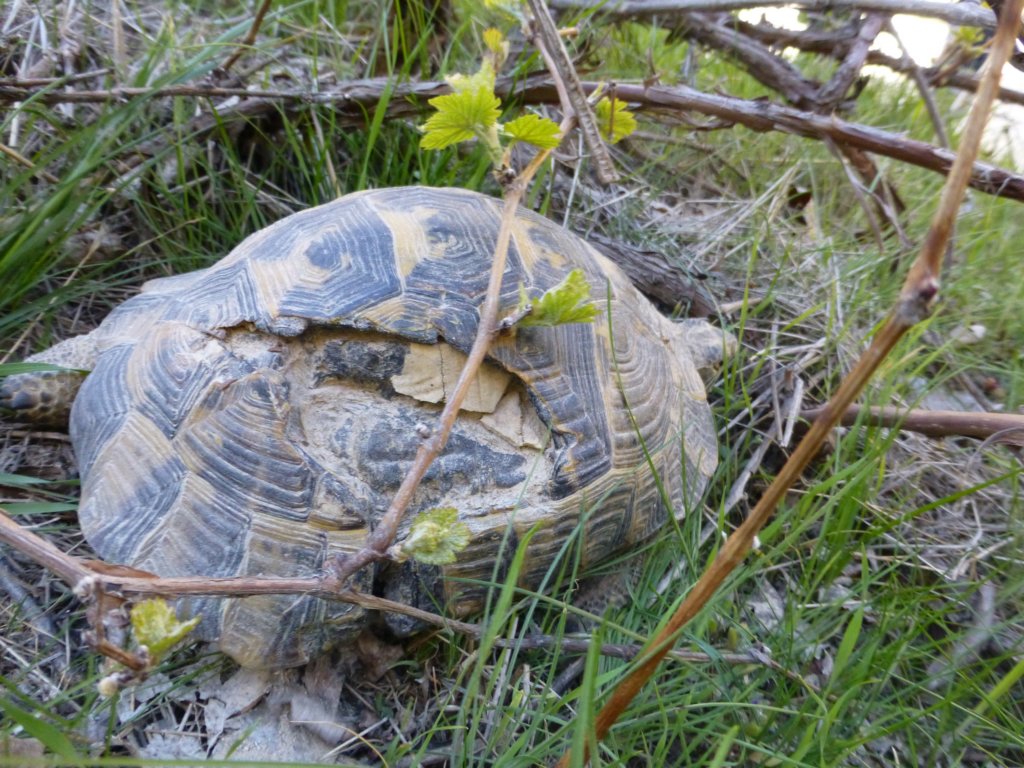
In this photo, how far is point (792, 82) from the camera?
2.58 metres

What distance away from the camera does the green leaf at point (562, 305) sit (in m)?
1.33

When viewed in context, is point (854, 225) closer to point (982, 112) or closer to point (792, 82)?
point (792, 82)

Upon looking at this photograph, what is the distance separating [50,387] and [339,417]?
692 millimetres

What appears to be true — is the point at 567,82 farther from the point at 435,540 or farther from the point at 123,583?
Result: the point at 123,583

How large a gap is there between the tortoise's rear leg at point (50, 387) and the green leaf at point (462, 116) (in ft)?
3.23

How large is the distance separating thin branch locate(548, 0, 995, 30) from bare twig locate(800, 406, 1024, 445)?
93 centimetres

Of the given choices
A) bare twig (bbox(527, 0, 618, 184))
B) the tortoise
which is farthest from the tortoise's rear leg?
bare twig (bbox(527, 0, 618, 184))

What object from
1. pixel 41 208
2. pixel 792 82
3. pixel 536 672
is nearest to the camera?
pixel 536 672

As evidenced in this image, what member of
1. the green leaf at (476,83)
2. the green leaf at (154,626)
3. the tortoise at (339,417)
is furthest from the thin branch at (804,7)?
the green leaf at (154,626)

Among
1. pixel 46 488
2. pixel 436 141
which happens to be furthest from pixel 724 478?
pixel 46 488

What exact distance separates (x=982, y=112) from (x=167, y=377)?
1431 mm

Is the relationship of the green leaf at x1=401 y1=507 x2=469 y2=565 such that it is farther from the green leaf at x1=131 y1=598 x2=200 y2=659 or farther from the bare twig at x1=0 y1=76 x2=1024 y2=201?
the bare twig at x1=0 y1=76 x2=1024 y2=201

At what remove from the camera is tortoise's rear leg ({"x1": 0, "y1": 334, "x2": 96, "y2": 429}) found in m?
1.71

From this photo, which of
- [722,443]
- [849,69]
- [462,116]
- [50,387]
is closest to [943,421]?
[722,443]
